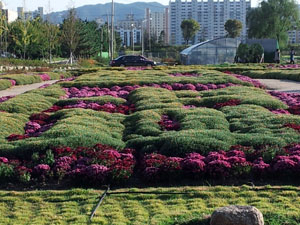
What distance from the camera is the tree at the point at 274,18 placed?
218 feet

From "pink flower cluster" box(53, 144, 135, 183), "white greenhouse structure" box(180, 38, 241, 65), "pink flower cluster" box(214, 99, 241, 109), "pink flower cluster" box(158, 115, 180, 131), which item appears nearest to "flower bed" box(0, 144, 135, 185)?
"pink flower cluster" box(53, 144, 135, 183)

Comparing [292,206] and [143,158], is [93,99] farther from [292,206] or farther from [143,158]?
[292,206]

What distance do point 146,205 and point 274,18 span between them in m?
63.1

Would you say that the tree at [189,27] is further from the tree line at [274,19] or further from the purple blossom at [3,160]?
the purple blossom at [3,160]

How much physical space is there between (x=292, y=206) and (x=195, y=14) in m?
159

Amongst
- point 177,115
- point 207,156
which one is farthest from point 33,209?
point 177,115

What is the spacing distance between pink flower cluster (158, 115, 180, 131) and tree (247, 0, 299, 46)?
5718 cm

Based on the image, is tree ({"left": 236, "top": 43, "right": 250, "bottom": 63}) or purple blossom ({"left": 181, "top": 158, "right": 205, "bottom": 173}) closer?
purple blossom ({"left": 181, "top": 158, "right": 205, "bottom": 173})

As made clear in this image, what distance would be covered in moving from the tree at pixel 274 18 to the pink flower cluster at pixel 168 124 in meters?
57.2

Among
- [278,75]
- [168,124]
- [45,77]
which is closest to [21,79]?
[45,77]

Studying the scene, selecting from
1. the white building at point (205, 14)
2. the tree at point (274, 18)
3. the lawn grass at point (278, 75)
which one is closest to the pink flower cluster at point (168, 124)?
the lawn grass at point (278, 75)

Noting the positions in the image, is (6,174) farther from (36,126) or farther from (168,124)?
(168,124)

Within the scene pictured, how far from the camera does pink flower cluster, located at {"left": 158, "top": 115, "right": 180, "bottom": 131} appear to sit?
11227mm

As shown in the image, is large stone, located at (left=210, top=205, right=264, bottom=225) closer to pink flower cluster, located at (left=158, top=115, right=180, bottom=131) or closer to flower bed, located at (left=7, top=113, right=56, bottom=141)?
pink flower cluster, located at (left=158, top=115, right=180, bottom=131)
